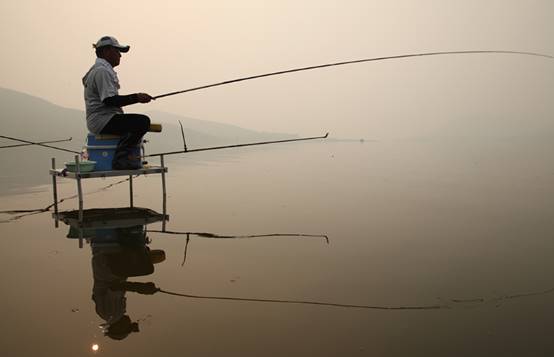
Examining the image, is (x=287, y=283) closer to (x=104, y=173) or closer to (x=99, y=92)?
(x=104, y=173)

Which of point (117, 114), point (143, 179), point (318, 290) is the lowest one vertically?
point (318, 290)

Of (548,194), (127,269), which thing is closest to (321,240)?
→ (127,269)

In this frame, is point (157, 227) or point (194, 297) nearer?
point (194, 297)

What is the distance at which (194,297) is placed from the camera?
3.30 meters

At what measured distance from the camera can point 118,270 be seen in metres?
3.83

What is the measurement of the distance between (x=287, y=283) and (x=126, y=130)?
3.23 m

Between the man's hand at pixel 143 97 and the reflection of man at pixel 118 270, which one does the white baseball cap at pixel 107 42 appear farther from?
the reflection of man at pixel 118 270

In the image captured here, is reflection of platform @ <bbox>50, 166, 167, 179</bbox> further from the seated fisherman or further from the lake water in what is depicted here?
the lake water

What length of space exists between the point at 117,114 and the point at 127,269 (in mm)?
2549

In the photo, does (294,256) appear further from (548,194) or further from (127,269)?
(548,194)

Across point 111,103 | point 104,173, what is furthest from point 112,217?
point 111,103

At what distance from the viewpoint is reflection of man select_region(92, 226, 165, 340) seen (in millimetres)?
2883

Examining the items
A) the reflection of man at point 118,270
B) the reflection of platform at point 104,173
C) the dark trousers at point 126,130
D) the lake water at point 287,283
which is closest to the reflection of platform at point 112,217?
the lake water at point 287,283

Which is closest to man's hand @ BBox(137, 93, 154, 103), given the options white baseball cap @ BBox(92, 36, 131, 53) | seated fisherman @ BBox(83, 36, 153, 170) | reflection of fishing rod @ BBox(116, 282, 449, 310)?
seated fisherman @ BBox(83, 36, 153, 170)
